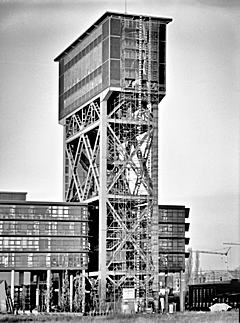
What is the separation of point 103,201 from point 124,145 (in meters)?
1.44

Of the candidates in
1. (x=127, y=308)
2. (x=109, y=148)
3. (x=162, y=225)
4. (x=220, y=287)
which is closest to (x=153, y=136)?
(x=109, y=148)

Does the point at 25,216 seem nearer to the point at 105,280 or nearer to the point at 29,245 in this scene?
the point at 29,245

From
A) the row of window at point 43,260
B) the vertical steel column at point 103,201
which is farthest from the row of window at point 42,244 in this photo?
the vertical steel column at point 103,201

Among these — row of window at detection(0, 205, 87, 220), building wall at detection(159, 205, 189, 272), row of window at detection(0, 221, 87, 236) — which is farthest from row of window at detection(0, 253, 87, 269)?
building wall at detection(159, 205, 189, 272)

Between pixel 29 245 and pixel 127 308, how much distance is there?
15.1 ft

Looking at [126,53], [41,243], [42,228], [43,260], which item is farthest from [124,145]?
[43,260]

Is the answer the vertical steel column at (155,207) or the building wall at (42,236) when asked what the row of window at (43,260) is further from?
the vertical steel column at (155,207)

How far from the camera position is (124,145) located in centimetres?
2164

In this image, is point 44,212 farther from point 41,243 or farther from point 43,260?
point 43,260

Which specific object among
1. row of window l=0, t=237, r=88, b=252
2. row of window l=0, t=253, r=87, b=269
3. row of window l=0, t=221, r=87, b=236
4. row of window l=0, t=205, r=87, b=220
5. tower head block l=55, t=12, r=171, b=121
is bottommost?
row of window l=0, t=253, r=87, b=269

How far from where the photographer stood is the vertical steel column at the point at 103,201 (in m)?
20.8

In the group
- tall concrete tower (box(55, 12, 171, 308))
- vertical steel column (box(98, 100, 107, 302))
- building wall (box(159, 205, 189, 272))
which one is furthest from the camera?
building wall (box(159, 205, 189, 272))

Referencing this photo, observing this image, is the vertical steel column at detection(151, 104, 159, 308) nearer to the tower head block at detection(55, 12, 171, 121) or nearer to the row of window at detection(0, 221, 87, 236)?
the tower head block at detection(55, 12, 171, 121)

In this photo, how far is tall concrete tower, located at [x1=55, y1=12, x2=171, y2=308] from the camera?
21.0 m
